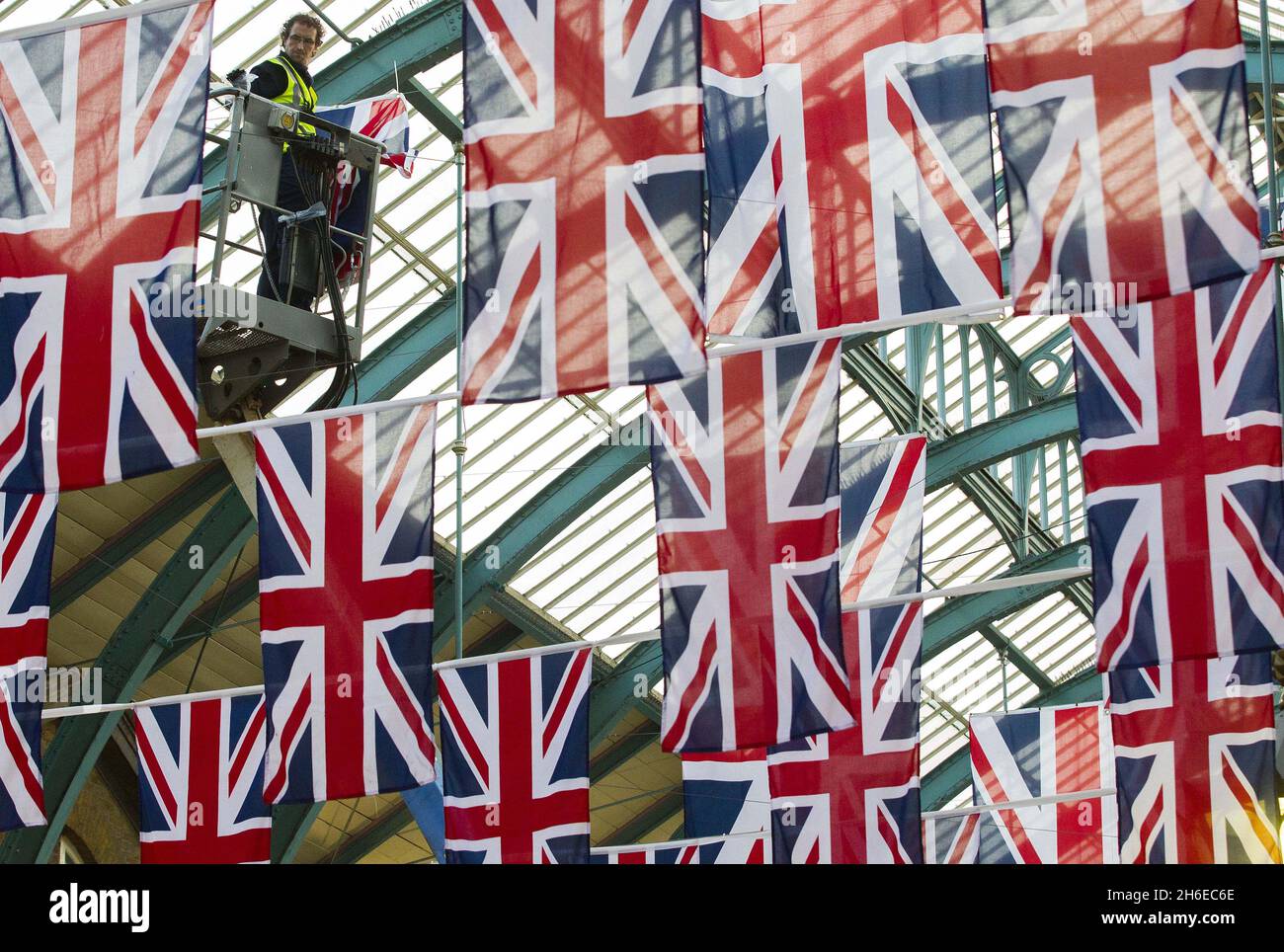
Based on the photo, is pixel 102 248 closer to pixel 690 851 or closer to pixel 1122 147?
pixel 1122 147

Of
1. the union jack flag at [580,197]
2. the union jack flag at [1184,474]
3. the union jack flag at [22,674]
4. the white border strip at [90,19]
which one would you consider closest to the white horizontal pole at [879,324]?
the union jack flag at [1184,474]

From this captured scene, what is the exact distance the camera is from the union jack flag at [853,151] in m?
10.2

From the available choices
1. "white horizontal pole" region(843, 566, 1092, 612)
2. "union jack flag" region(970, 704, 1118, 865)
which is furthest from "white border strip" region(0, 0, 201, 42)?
"union jack flag" region(970, 704, 1118, 865)

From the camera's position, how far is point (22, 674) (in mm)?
11594

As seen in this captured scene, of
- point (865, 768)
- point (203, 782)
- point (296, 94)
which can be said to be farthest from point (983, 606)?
point (296, 94)

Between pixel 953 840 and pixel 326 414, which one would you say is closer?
pixel 326 414

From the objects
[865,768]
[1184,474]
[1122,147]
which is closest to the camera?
[1122,147]

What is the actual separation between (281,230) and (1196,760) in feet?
22.5

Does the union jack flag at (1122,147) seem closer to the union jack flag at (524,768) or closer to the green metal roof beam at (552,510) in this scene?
the union jack flag at (524,768)

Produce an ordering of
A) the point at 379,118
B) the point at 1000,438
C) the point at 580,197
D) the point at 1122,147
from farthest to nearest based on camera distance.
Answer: the point at 1000,438, the point at 379,118, the point at 580,197, the point at 1122,147

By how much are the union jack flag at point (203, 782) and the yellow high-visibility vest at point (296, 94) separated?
400 cm

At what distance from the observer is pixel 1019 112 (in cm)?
934

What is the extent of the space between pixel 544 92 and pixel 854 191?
1.74 m
